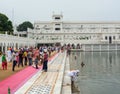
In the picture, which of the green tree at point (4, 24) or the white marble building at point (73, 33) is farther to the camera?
the white marble building at point (73, 33)

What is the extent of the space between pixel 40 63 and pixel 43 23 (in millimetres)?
120611

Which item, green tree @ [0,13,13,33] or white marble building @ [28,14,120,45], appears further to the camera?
white marble building @ [28,14,120,45]

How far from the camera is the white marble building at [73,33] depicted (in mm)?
115812

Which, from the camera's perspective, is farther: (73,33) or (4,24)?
(73,33)

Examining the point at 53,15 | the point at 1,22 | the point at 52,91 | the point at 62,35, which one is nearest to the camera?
the point at 52,91

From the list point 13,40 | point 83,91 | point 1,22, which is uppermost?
point 1,22

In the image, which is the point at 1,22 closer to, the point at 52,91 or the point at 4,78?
the point at 4,78

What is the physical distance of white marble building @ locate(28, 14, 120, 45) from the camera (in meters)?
116

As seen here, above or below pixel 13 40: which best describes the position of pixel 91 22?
above

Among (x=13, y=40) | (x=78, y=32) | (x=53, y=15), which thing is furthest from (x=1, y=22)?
(x=53, y=15)

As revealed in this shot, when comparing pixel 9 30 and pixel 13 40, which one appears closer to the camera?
pixel 13 40

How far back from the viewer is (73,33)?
127 metres

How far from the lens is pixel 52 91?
14.1 meters

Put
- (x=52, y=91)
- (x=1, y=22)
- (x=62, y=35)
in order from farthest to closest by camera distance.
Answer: (x=62, y=35), (x=1, y=22), (x=52, y=91)
